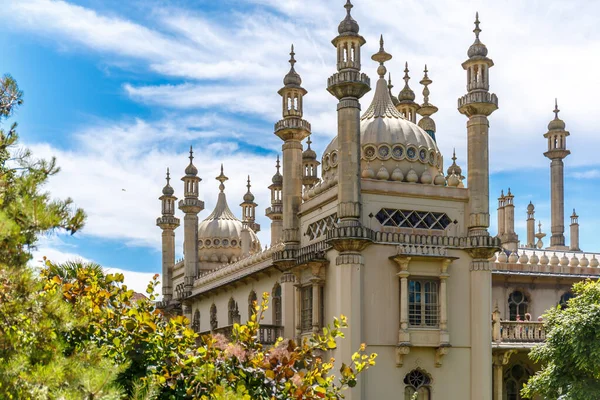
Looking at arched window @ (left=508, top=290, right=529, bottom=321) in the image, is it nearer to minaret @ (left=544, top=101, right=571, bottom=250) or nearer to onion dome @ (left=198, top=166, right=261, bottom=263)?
minaret @ (left=544, top=101, right=571, bottom=250)

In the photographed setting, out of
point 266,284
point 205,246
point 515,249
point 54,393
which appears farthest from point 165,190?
point 54,393

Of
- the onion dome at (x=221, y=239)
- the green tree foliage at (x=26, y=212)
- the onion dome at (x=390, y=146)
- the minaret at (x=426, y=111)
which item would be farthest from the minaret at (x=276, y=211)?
the green tree foliage at (x=26, y=212)

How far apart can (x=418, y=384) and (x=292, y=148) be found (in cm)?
1039

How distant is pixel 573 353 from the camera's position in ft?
88.5

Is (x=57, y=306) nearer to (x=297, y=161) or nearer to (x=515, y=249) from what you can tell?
(x=297, y=161)

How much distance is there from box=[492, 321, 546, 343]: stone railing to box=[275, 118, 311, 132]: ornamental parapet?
1014 centimetres

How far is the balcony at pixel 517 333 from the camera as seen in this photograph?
3281 cm

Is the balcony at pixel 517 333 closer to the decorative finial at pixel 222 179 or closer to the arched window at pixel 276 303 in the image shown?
the arched window at pixel 276 303

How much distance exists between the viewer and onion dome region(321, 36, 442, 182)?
30844 millimetres

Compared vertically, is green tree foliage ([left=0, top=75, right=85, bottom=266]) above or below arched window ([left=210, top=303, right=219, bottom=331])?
above

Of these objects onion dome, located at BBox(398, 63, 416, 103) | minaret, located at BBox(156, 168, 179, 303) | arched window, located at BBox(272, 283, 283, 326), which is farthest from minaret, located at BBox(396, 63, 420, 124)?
minaret, located at BBox(156, 168, 179, 303)

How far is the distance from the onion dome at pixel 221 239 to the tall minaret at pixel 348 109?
24.3 meters

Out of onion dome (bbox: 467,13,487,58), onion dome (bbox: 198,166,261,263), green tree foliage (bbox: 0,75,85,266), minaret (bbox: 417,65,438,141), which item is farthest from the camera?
onion dome (bbox: 198,166,261,263)

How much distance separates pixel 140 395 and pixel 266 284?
26.5 metres
